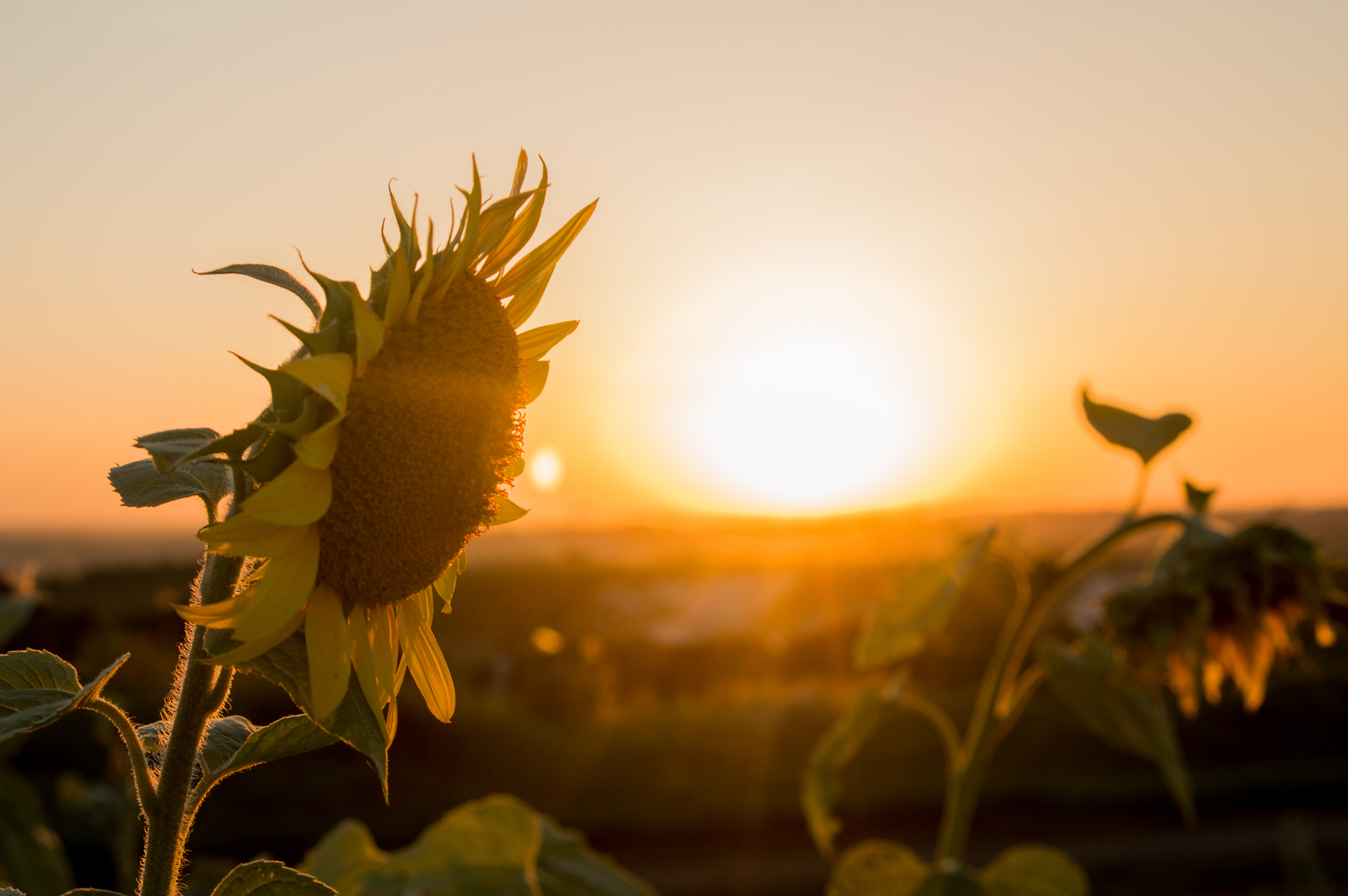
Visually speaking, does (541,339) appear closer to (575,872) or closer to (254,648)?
(254,648)

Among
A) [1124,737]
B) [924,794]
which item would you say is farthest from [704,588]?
[1124,737]

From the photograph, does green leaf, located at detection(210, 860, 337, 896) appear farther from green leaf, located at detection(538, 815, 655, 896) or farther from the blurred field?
the blurred field

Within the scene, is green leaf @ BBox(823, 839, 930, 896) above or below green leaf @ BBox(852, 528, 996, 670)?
below

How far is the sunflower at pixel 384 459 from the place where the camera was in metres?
0.69

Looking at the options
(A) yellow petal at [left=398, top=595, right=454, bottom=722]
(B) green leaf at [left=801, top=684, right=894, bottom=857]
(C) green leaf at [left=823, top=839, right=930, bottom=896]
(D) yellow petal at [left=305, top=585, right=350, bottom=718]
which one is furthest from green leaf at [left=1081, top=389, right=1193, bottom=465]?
(D) yellow petal at [left=305, top=585, right=350, bottom=718]

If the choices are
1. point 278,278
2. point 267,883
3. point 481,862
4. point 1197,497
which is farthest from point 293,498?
point 1197,497

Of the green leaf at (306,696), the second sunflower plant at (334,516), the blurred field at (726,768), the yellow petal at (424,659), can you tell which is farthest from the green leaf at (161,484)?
the blurred field at (726,768)

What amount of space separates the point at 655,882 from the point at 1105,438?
702cm

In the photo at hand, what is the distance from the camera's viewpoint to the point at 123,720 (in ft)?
2.40

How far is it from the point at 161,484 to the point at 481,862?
764 millimetres

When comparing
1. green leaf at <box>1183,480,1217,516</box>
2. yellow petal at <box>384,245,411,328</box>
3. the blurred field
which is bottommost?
the blurred field

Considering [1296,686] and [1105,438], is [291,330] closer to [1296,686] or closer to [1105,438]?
[1105,438]

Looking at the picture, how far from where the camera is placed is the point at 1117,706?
1.62 m

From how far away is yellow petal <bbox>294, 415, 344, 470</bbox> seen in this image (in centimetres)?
68
